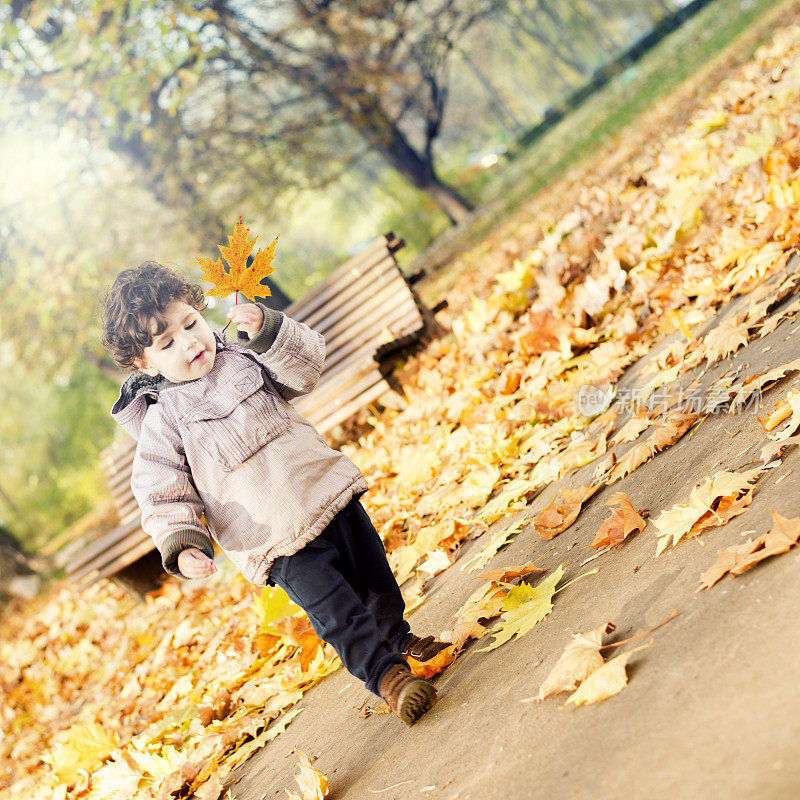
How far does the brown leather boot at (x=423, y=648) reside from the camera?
271cm

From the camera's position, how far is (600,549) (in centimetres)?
262

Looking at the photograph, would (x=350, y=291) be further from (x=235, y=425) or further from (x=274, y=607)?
(x=235, y=425)

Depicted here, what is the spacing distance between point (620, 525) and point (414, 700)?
33.3 inches

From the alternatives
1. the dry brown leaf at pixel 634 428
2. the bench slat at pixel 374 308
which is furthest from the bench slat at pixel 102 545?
the dry brown leaf at pixel 634 428

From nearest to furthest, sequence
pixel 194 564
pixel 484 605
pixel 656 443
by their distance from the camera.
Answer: pixel 194 564 → pixel 484 605 → pixel 656 443

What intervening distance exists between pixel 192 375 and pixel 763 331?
2232mm

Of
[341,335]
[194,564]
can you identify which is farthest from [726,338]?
[341,335]

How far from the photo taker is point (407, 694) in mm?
2367

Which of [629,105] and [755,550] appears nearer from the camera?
[755,550]

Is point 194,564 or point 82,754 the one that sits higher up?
point 194,564

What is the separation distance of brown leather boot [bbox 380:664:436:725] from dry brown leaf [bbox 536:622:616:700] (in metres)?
0.46

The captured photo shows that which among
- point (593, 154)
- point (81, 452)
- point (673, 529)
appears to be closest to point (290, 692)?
point (673, 529)

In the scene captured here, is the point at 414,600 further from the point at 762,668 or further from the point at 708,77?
the point at 708,77

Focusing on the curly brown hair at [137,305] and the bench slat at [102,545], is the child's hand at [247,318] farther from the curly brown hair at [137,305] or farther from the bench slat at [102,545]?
the bench slat at [102,545]
